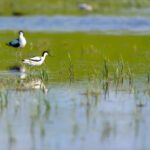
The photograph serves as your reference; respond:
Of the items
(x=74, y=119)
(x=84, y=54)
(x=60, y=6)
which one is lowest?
(x=60, y=6)

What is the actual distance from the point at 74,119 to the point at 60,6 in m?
29.4

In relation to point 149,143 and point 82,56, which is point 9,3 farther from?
point 149,143

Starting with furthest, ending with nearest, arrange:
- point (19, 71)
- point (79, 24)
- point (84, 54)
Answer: point (79, 24) → point (84, 54) → point (19, 71)

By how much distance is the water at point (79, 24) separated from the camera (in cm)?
2869

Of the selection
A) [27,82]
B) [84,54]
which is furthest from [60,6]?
[27,82]

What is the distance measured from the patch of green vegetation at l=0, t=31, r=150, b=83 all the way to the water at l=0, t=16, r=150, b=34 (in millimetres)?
2029

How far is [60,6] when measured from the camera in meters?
40.8

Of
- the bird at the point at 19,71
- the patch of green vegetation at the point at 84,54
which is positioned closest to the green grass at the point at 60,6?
the patch of green vegetation at the point at 84,54

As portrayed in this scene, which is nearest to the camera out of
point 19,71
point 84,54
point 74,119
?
point 74,119

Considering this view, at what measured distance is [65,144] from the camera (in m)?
→ 10.2

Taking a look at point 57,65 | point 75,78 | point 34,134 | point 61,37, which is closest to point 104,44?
point 61,37

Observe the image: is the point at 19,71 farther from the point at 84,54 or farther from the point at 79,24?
the point at 79,24

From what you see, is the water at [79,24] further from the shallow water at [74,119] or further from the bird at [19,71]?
the shallow water at [74,119]

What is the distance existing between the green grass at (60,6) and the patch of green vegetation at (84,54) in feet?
31.9
